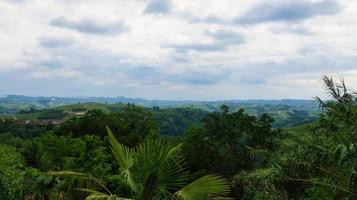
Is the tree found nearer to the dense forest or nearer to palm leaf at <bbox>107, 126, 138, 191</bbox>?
the dense forest

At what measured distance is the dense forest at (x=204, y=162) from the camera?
927 centimetres

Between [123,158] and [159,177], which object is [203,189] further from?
[123,158]

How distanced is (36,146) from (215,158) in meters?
17.4

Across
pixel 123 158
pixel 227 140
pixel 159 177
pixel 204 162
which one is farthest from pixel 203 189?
pixel 204 162

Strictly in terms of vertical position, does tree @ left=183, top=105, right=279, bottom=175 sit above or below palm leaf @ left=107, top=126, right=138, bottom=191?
below

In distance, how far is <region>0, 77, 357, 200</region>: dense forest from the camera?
9266 millimetres

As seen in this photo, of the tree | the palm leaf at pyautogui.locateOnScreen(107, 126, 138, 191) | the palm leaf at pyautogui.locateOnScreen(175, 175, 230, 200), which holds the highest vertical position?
the palm leaf at pyautogui.locateOnScreen(107, 126, 138, 191)

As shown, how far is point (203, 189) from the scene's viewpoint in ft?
29.8

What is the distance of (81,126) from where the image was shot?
50.8 metres

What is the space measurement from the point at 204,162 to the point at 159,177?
37894 mm

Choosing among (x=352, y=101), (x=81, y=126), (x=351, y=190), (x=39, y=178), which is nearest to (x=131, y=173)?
(x=351, y=190)

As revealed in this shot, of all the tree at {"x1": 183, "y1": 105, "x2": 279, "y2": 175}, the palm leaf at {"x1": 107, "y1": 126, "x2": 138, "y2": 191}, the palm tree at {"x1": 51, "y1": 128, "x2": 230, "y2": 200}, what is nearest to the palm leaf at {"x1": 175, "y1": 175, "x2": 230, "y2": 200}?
the palm tree at {"x1": 51, "y1": 128, "x2": 230, "y2": 200}

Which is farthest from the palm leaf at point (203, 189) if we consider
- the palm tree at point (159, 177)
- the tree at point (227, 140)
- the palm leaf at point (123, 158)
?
the tree at point (227, 140)

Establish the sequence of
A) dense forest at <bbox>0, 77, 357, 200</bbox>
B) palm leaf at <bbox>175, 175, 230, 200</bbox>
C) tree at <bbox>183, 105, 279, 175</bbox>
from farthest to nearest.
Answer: tree at <bbox>183, 105, 279, 175</bbox> < dense forest at <bbox>0, 77, 357, 200</bbox> < palm leaf at <bbox>175, 175, 230, 200</bbox>
